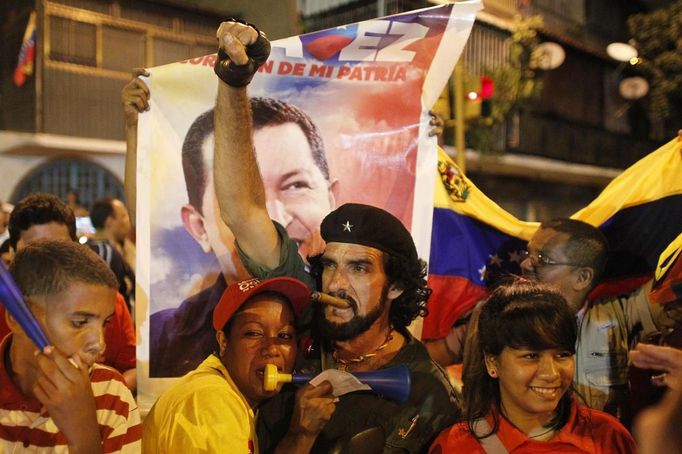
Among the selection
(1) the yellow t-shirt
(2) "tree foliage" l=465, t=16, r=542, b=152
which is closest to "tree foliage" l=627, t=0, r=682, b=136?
(2) "tree foliage" l=465, t=16, r=542, b=152

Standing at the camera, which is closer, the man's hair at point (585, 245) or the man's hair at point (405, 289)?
the man's hair at point (405, 289)

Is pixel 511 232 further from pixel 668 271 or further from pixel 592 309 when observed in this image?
pixel 668 271

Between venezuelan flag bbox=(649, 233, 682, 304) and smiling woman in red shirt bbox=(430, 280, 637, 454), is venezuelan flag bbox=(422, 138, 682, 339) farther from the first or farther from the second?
smiling woman in red shirt bbox=(430, 280, 637, 454)

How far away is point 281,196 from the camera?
3.82m

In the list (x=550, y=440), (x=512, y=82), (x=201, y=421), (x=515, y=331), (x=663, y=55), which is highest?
(x=663, y=55)

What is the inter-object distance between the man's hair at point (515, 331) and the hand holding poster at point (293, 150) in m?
0.93

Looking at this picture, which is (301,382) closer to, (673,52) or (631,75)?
(673,52)

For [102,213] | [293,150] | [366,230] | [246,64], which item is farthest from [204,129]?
[102,213]

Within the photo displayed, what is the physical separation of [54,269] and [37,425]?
485mm

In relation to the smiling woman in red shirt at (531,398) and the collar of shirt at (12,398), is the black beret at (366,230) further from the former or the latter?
the collar of shirt at (12,398)

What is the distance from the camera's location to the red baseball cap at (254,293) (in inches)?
108

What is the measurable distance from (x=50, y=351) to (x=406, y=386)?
1208 millimetres

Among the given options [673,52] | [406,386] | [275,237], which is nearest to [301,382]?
[406,386]

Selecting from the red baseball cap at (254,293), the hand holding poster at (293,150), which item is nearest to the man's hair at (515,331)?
the red baseball cap at (254,293)
